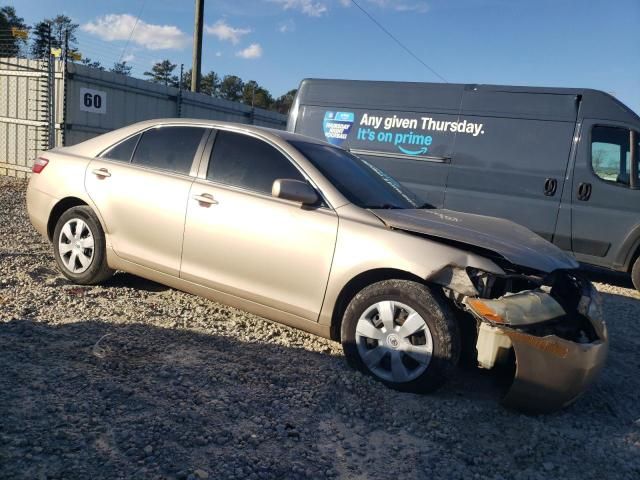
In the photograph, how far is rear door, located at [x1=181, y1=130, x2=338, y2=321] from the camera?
3.73m

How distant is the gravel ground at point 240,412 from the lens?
8.08 feet

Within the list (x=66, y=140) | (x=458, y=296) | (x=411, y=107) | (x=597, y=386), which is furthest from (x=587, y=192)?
(x=66, y=140)

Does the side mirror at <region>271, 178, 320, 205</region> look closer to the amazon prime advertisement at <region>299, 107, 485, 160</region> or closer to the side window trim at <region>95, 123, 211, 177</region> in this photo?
the side window trim at <region>95, 123, 211, 177</region>

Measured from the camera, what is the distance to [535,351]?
10.1ft

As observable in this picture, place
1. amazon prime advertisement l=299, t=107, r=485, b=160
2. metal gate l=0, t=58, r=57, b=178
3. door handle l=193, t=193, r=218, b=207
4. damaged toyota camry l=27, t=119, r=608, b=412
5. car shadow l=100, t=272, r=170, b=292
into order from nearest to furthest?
damaged toyota camry l=27, t=119, r=608, b=412
door handle l=193, t=193, r=218, b=207
car shadow l=100, t=272, r=170, b=292
amazon prime advertisement l=299, t=107, r=485, b=160
metal gate l=0, t=58, r=57, b=178

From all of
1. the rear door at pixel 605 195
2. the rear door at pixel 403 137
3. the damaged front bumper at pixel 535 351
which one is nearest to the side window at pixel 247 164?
the damaged front bumper at pixel 535 351

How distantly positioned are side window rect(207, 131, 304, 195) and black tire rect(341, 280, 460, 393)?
3.57ft

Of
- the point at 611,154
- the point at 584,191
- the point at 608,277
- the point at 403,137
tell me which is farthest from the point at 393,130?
the point at 608,277

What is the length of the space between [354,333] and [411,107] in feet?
17.4

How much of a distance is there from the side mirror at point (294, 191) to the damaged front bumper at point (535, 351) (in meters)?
1.25

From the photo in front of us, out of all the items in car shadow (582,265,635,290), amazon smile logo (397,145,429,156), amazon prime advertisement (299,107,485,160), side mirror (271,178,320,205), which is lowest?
car shadow (582,265,635,290)

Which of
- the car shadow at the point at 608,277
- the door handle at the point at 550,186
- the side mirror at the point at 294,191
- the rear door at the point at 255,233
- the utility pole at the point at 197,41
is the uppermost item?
the utility pole at the point at 197,41

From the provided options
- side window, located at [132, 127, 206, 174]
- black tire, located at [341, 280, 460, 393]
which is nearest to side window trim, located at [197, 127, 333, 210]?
side window, located at [132, 127, 206, 174]

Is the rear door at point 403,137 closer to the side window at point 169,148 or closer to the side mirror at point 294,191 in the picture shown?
the side window at point 169,148
